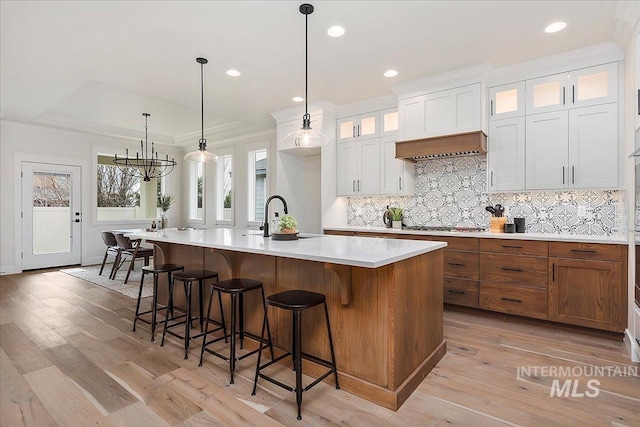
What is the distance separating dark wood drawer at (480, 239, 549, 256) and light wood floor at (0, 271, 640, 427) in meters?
0.77

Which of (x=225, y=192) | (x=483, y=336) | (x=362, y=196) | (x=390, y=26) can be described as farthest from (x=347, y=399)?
(x=225, y=192)

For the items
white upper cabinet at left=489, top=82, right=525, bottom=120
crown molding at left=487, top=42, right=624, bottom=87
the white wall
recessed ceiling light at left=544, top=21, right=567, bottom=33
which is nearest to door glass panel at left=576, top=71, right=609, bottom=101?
crown molding at left=487, top=42, right=624, bottom=87

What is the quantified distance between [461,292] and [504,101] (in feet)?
7.50

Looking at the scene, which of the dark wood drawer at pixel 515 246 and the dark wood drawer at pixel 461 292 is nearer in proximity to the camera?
the dark wood drawer at pixel 515 246

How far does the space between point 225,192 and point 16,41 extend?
4.66 meters

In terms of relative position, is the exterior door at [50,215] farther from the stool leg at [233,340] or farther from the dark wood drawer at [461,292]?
the dark wood drawer at [461,292]

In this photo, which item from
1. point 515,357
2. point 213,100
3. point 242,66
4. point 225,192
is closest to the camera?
point 515,357

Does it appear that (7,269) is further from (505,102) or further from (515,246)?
(505,102)

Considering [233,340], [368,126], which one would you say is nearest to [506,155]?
[368,126]

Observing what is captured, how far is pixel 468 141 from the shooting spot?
12.6 feet

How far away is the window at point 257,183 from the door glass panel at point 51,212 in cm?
360

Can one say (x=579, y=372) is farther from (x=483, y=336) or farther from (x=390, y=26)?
(x=390, y=26)

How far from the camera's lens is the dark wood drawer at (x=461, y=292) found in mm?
3669

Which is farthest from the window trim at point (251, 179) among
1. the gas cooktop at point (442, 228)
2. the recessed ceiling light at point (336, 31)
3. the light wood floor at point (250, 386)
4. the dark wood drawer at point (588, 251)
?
the dark wood drawer at point (588, 251)
